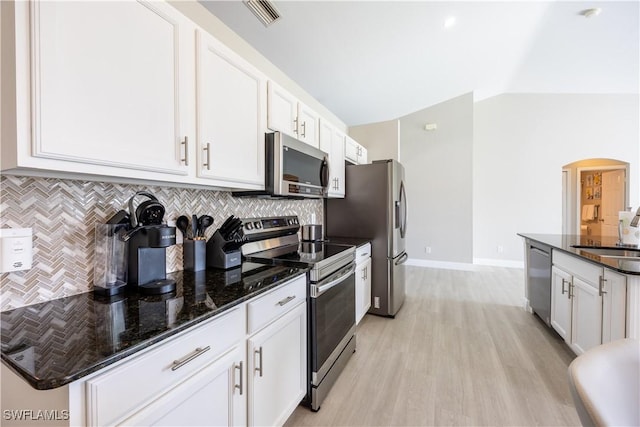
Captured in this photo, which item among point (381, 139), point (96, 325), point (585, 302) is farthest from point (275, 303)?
point (381, 139)

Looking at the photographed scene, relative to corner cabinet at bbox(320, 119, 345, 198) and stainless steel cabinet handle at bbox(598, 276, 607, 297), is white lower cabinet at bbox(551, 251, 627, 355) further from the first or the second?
corner cabinet at bbox(320, 119, 345, 198)

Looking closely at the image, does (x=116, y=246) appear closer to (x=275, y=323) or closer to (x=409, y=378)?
(x=275, y=323)

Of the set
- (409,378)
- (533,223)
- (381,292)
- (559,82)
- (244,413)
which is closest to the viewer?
(244,413)

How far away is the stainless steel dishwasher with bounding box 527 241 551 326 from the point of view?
8.86 feet

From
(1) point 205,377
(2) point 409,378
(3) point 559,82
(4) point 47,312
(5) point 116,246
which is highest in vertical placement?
(3) point 559,82

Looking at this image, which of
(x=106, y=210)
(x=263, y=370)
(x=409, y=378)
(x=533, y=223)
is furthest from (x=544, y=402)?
(x=533, y=223)

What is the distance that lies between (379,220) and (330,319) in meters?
1.51

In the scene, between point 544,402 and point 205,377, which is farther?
point 544,402

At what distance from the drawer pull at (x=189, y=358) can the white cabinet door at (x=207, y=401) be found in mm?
65

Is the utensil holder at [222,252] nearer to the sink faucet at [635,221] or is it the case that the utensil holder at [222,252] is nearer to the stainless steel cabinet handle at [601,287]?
the stainless steel cabinet handle at [601,287]

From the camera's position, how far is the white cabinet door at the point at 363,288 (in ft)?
8.85

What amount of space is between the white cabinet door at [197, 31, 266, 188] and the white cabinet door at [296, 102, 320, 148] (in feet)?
1.56

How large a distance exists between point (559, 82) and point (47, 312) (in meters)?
7.34

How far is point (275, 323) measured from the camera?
1.33 m
